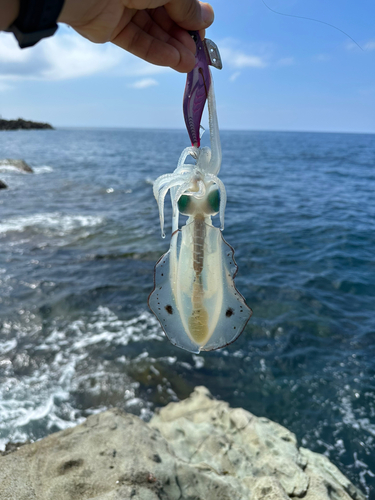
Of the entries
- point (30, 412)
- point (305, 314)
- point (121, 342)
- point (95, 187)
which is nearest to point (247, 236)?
point (305, 314)

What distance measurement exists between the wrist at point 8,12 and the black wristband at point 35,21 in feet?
0.06

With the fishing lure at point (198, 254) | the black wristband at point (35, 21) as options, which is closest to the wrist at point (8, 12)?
the black wristband at point (35, 21)

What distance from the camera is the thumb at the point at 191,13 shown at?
7.76ft

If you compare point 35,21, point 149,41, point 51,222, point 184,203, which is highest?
point 149,41

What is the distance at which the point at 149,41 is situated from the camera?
2.75 meters

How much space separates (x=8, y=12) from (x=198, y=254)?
1.68 m

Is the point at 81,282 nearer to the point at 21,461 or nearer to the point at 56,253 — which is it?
the point at 56,253

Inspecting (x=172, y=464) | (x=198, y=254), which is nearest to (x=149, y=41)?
(x=198, y=254)

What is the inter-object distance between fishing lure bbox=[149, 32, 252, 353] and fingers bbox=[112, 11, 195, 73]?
7.9 inches

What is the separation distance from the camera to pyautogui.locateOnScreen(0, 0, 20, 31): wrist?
1.53 meters

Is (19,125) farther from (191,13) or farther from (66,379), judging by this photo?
(191,13)

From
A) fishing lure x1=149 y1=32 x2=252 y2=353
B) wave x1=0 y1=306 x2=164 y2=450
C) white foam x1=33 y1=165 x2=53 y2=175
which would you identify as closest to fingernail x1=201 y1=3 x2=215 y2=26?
fishing lure x1=149 y1=32 x2=252 y2=353

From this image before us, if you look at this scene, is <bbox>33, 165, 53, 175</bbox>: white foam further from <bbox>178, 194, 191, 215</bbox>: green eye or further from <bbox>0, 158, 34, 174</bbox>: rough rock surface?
<bbox>178, 194, 191, 215</bbox>: green eye

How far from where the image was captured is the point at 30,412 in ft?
20.7
